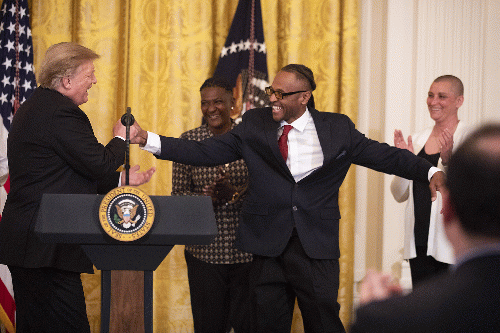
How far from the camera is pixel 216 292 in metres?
3.46

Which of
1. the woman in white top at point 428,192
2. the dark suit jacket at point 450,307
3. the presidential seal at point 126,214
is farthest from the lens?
the woman in white top at point 428,192

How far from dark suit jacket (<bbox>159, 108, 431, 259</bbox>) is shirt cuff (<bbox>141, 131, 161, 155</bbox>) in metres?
0.03

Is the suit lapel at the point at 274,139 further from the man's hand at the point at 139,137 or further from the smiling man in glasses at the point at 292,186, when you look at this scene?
the man's hand at the point at 139,137

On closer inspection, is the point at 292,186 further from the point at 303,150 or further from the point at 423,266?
the point at 423,266

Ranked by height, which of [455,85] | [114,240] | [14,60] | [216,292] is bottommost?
[216,292]

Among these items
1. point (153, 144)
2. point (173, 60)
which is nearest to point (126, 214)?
point (153, 144)

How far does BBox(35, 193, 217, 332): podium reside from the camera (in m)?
1.89

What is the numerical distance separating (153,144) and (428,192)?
70.9 inches

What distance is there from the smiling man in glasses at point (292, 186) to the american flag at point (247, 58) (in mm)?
1017

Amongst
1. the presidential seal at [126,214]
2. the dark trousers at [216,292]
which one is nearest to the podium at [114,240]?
the presidential seal at [126,214]

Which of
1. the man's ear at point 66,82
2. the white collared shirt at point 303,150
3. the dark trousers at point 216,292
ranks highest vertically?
the man's ear at point 66,82

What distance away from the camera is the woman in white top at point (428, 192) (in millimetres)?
3438

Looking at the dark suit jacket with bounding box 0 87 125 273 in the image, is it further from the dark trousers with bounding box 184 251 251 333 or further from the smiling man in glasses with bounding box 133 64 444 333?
the dark trousers with bounding box 184 251 251 333

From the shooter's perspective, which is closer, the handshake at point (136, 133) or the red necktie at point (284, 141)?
the handshake at point (136, 133)
